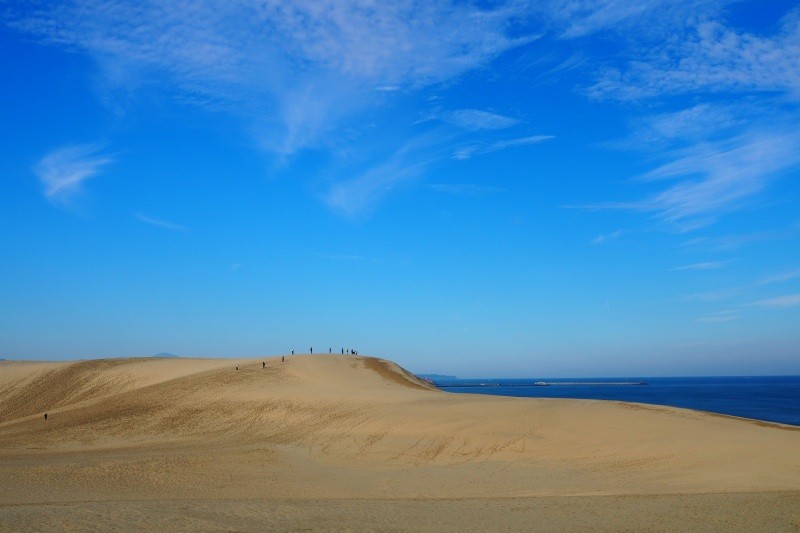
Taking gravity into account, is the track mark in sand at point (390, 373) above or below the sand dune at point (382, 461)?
above

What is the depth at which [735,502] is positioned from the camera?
13227 millimetres

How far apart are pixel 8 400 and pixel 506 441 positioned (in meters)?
41.2

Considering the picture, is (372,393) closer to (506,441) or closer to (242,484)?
(506,441)

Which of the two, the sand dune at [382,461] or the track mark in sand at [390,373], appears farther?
the track mark in sand at [390,373]

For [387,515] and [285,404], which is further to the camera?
[285,404]

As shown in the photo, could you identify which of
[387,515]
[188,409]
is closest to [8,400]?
[188,409]

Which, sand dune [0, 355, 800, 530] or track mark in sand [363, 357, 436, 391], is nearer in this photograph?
sand dune [0, 355, 800, 530]

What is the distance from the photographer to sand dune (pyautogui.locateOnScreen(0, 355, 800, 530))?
41.7 feet

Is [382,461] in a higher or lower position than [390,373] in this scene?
lower

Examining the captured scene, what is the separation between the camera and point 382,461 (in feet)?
74.7

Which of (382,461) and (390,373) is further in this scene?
(390,373)

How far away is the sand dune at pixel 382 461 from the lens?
12711mm

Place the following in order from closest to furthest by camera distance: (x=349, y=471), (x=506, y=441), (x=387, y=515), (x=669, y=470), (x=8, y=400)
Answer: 1. (x=387, y=515)
2. (x=669, y=470)
3. (x=349, y=471)
4. (x=506, y=441)
5. (x=8, y=400)

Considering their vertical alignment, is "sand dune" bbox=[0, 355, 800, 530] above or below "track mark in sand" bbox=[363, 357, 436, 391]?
below
